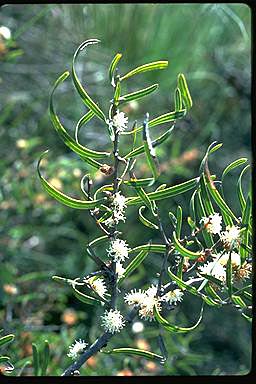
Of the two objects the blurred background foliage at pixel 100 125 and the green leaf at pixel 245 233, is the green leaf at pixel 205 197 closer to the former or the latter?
the green leaf at pixel 245 233

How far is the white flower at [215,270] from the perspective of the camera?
398mm

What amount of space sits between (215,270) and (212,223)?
25 mm

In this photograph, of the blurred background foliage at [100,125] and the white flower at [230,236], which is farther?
the blurred background foliage at [100,125]

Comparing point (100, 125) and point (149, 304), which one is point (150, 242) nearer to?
point (149, 304)

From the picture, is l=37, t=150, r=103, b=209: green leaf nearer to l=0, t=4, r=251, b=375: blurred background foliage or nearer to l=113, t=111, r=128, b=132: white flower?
l=113, t=111, r=128, b=132: white flower

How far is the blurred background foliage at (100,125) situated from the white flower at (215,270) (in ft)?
1.74

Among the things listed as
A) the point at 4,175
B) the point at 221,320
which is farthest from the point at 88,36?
the point at 221,320

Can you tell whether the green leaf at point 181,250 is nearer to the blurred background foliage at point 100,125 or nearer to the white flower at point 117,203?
the white flower at point 117,203

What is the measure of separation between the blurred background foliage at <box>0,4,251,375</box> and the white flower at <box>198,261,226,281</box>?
1.74 ft

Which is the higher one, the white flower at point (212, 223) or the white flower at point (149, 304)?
the white flower at point (212, 223)

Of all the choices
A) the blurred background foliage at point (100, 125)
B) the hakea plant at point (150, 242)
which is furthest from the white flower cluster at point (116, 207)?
the blurred background foliage at point (100, 125)

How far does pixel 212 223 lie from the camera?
406 mm

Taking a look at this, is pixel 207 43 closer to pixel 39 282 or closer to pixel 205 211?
pixel 39 282

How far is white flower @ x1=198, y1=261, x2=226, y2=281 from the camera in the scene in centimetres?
40
